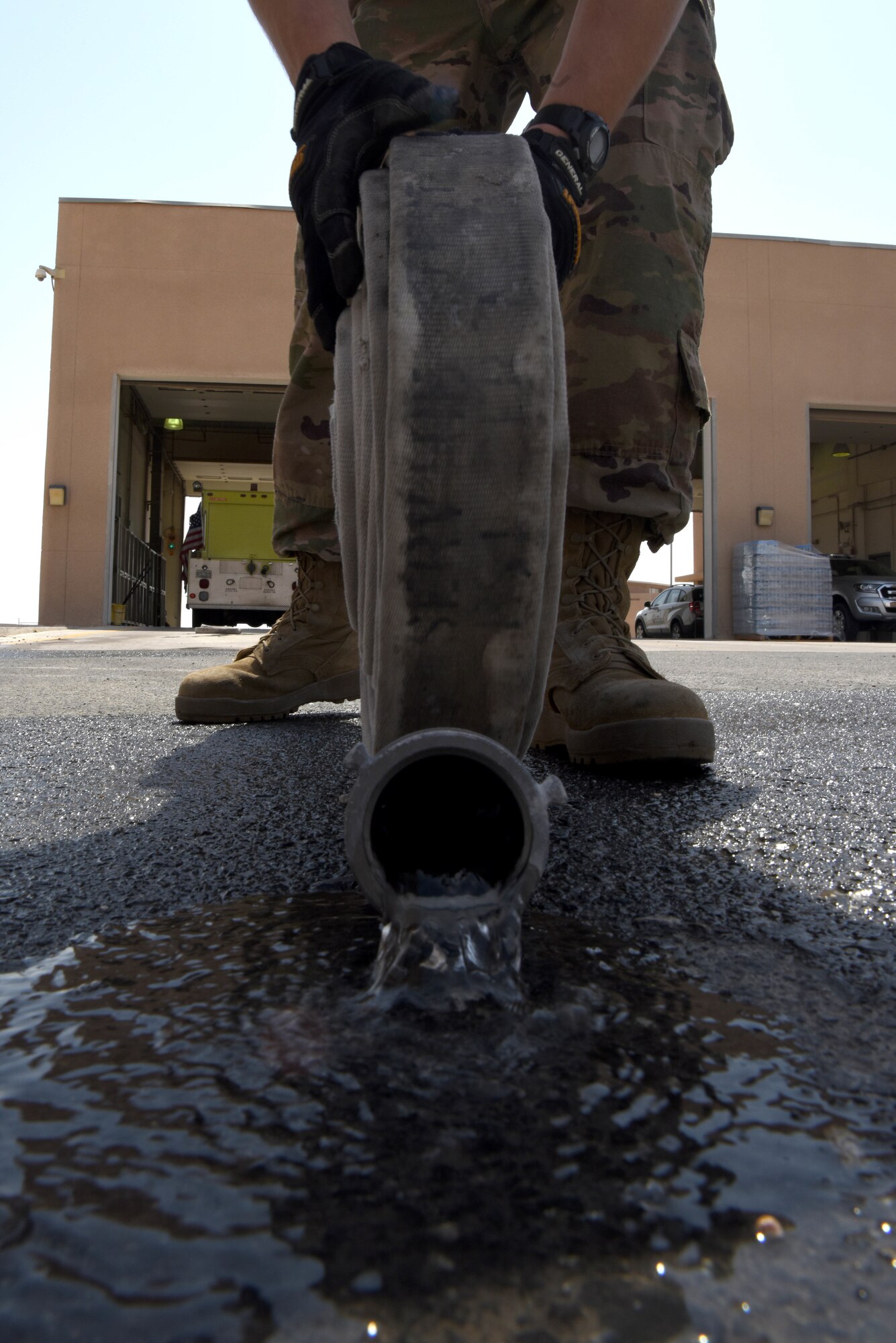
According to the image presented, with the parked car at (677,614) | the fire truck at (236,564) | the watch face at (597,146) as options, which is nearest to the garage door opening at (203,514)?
the fire truck at (236,564)

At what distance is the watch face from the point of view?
50.3 inches

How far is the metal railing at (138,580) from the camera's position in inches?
583

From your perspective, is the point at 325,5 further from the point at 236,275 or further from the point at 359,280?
the point at 236,275

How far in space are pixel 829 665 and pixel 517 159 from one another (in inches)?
174

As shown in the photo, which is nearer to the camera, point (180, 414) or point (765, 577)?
point (765, 577)

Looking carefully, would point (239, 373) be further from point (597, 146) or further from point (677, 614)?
point (597, 146)

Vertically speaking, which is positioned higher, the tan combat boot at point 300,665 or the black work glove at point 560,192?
the black work glove at point 560,192

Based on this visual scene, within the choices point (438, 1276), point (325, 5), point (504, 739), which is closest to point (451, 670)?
point (504, 739)

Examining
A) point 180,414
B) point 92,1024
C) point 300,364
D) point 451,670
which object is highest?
point 180,414

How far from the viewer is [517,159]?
3.16 ft

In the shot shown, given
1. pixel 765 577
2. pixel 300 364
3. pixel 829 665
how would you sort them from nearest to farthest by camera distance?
pixel 300 364, pixel 829 665, pixel 765 577

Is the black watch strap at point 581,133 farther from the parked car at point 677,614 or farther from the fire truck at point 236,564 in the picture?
the parked car at point 677,614

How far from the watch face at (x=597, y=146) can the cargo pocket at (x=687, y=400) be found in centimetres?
73

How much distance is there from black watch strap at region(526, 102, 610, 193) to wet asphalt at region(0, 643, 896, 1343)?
0.90 metres
